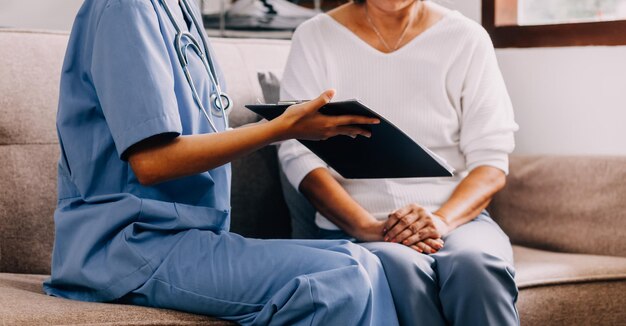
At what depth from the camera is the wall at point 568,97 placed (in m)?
2.26

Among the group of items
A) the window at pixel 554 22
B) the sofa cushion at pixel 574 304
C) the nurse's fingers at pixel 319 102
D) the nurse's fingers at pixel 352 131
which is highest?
the nurse's fingers at pixel 319 102

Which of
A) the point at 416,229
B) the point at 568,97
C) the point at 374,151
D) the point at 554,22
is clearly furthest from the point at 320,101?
the point at 554,22

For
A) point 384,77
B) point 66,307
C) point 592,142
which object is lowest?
point 592,142

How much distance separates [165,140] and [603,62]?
1352 mm

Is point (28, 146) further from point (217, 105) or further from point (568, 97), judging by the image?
point (568, 97)

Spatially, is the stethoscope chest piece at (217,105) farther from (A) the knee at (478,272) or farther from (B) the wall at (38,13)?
(B) the wall at (38,13)

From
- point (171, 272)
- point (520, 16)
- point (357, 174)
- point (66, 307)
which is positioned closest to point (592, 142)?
point (520, 16)

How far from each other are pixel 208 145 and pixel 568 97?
1.30m

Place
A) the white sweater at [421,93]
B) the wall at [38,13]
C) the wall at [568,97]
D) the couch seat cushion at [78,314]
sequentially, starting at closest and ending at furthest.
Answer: the couch seat cushion at [78,314] → the white sweater at [421,93] → the wall at [568,97] → the wall at [38,13]

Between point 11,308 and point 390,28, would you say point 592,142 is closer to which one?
point 390,28

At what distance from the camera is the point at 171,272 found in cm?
140

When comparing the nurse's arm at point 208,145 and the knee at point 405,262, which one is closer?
the nurse's arm at point 208,145

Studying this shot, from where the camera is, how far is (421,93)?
1.96m

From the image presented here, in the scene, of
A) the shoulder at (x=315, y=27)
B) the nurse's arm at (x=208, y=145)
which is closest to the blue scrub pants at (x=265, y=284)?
the nurse's arm at (x=208, y=145)
